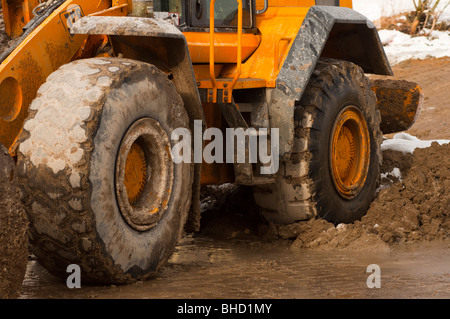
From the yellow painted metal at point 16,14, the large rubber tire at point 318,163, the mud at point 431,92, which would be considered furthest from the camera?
the mud at point 431,92

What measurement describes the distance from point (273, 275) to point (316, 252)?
918 millimetres

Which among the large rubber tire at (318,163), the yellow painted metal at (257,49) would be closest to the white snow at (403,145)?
the large rubber tire at (318,163)

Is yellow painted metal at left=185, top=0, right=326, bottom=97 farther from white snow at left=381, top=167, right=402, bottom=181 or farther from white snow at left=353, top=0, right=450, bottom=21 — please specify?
white snow at left=353, top=0, right=450, bottom=21

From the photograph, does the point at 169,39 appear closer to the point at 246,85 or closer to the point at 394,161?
the point at 246,85

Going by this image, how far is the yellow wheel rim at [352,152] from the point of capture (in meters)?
6.37

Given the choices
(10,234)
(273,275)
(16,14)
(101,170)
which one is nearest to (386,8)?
(16,14)

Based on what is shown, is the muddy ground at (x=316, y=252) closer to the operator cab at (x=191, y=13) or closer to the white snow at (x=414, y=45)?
the operator cab at (x=191, y=13)

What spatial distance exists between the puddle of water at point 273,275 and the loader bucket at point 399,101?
1.77 m

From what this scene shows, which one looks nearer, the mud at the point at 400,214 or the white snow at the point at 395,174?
the mud at the point at 400,214

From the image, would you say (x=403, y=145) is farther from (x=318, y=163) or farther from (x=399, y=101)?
(x=318, y=163)

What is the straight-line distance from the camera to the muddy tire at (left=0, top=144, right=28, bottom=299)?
368 centimetres

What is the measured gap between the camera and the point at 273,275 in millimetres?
4898

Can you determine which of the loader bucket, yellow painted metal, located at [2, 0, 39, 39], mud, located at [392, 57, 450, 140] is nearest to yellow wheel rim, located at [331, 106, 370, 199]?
the loader bucket

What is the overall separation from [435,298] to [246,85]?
201 cm
